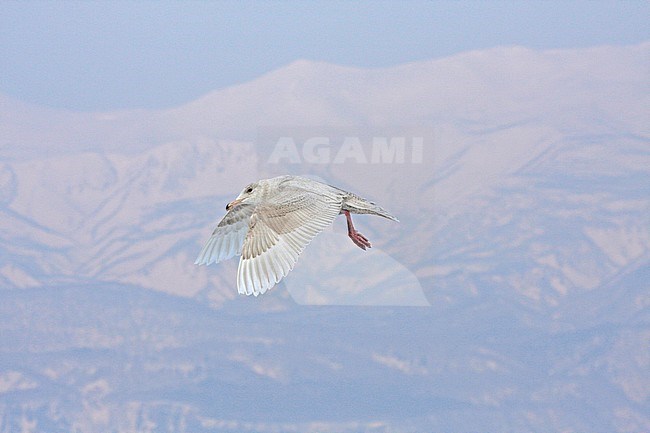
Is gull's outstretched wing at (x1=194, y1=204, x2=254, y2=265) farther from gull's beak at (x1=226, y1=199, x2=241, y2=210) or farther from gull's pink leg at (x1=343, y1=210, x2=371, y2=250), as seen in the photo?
gull's pink leg at (x1=343, y1=210, x2=371, y2=250)

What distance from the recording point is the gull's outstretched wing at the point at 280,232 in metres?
6.48

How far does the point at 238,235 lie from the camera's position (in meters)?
7.50

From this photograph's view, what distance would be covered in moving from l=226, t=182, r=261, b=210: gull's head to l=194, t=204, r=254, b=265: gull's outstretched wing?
23cm

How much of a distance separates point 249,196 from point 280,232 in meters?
0.59

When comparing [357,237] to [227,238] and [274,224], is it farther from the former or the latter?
[227,238]

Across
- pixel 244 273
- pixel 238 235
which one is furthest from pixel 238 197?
pixel 244 273

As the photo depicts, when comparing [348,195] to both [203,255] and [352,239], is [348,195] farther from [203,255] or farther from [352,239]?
[203,255]

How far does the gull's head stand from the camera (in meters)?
7.13

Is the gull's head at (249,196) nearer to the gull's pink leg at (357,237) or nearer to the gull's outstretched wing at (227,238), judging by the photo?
the gull's outstretched wing at (227,238)

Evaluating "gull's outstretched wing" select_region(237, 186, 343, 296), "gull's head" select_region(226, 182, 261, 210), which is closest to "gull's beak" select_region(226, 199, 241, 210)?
"gull's head" select_region(226, 182, 261, 210)

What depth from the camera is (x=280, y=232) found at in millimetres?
6727

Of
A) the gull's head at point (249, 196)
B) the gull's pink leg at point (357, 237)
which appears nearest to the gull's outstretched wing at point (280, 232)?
the gull's head at point (249, 196)

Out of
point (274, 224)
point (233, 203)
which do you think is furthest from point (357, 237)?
point (233, 203)

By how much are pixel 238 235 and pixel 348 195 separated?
1.06 m
